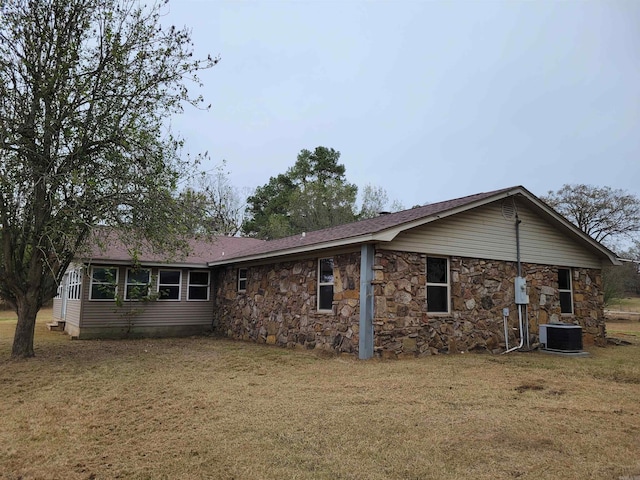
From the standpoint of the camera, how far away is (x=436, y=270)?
32.5 feet

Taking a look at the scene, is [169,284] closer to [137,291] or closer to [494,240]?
[137,291]

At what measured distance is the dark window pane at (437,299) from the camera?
968cm

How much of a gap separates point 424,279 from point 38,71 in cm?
858

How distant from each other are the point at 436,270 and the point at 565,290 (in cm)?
456

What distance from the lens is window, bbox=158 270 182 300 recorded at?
1445 centimetres

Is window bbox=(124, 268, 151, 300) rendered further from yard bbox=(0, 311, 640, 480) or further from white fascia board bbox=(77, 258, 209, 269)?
yard bbox=(0, 311, 640, 480)

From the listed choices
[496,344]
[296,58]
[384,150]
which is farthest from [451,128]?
[496,344]

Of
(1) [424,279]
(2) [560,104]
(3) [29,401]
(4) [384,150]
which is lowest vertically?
(3) [29,401]

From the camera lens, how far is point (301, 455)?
3.83m

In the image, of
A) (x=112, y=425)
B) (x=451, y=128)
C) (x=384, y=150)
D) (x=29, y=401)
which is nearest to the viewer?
(x=112, y=425)

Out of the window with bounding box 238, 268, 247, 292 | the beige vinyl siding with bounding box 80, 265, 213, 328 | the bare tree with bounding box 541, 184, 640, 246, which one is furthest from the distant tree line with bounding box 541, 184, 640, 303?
the beige vinyl siding with bounding box 80, 265, 213, 328

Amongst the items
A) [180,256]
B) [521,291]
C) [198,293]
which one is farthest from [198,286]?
[521,291]

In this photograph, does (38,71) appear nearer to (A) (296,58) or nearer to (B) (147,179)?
(B) (147,179)

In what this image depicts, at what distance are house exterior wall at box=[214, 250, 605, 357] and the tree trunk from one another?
5.34 m
